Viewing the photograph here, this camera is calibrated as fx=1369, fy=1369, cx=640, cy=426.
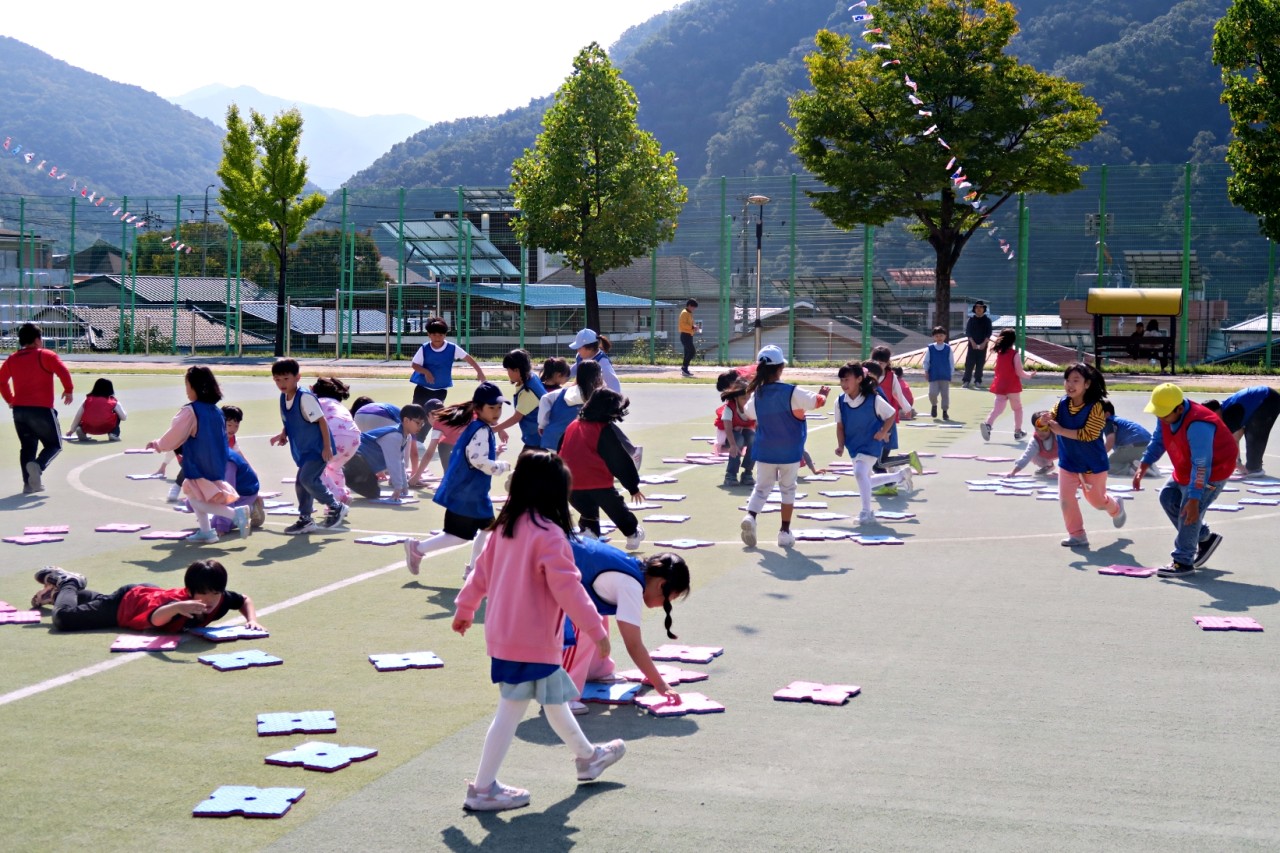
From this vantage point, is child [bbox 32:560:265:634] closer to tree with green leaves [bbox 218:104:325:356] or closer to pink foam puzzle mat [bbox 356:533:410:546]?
pink foam puzzle mat [bbox 356:533:410:546]

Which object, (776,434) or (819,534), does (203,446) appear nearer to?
(776,434)

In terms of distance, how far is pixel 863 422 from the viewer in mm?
13648

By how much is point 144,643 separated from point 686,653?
133 inches

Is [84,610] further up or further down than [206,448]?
further down

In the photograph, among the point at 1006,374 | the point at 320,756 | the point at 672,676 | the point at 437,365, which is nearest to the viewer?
the point at 320,756

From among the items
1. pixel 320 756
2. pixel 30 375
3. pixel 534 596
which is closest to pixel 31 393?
pixel 30 375

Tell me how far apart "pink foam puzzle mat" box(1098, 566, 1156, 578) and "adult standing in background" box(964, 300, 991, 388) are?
1867cm

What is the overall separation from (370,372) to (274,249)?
1167cm

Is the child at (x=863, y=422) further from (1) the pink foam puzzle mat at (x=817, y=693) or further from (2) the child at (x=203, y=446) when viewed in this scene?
(1) the pink foam puzzle mat at (x=817, y=693)

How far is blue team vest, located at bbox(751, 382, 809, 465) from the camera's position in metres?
12.1

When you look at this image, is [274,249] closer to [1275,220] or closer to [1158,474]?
[1275,220]

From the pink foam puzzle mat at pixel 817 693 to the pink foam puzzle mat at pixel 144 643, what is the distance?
3.80 m

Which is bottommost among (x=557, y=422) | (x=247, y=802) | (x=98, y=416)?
(x=247, y=802)

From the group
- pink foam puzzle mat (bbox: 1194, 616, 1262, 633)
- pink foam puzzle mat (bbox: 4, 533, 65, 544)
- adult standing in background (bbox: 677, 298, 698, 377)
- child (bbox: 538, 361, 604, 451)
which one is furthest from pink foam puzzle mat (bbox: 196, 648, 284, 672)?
adult standing in background (bbox: 677, 298, 698, 377)
